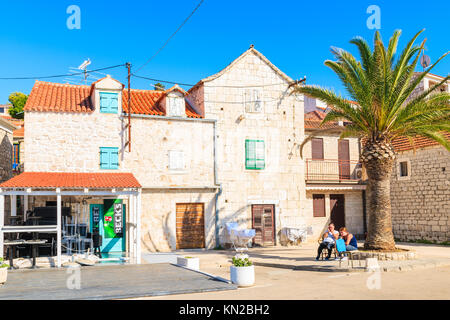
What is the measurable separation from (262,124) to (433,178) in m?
8.60

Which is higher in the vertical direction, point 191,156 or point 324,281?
point 191,156

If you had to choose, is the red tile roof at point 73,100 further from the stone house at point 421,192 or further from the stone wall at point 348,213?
the stone house at point 421,192

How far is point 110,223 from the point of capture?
738 inches

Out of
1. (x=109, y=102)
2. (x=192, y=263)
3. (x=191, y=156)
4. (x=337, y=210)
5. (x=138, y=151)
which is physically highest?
(x=109, y=102)

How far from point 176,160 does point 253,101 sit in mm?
4970

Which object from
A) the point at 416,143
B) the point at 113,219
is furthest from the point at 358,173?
the point at 113,219

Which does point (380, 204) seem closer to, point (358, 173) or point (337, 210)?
point (337, 210)

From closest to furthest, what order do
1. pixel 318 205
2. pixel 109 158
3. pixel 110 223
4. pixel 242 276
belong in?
pixel 242 276 < pixel 109 158 < pixel 110 223 < pixel 318 205

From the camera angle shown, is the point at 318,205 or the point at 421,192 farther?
the point at 318,205

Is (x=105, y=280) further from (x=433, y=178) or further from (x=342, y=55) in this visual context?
(x=433, y=178)

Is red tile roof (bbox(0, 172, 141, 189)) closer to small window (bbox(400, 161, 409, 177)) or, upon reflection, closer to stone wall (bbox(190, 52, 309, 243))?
stone wall (bbox(190, 52, 309, 243))

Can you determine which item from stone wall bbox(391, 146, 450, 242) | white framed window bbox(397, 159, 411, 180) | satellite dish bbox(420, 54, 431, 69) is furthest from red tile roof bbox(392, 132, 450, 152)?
satellite dish bbox(420, 54, 431, 69)

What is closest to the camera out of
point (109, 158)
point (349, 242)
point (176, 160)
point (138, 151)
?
point (349, 242)

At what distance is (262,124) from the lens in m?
21.8
